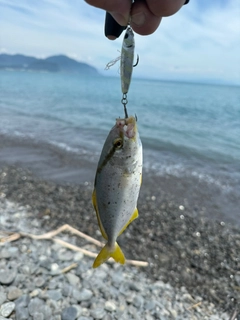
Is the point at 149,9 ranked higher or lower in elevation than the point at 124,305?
higher

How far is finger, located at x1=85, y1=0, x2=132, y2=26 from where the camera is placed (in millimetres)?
2201

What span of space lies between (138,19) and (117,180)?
130 centimetres

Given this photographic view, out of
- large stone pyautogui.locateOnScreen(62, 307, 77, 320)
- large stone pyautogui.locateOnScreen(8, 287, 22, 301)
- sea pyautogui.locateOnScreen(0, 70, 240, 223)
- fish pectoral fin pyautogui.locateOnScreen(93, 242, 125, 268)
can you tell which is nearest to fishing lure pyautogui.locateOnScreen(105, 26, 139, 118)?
fish pectoral fin pyautogui.locateOnScreen(93, 242, 125, 268)

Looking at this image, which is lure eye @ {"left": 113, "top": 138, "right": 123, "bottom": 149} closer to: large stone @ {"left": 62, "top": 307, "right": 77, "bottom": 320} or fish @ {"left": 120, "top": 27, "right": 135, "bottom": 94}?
fish @ {"left": 120, "top": 27, "right": 135, "bottom": 94}

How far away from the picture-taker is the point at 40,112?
3219 cm

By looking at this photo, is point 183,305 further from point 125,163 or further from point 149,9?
point 149,9

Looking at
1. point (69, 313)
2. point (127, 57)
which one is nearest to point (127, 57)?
point (127, 57)

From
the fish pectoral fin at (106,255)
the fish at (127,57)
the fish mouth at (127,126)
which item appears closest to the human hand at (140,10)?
the fish at (127,57)

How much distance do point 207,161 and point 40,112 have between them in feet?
66.5

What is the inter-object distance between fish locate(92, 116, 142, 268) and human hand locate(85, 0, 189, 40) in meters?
0.79

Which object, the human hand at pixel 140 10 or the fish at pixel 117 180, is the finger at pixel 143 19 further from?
the fish at pixel 117 180

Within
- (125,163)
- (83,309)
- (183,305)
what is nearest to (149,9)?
(125,163)

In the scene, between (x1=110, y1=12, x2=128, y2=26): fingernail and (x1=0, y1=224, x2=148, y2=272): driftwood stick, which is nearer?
(x1=110, y1=12, x2=128, y2=26): fingernail

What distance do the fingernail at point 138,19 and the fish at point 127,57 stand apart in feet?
0.35
